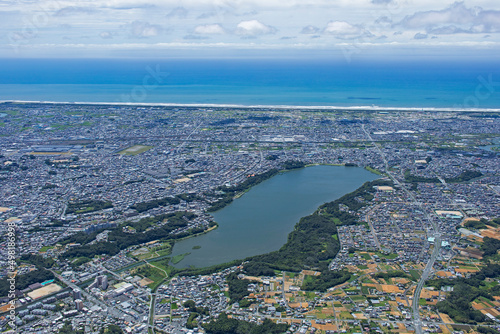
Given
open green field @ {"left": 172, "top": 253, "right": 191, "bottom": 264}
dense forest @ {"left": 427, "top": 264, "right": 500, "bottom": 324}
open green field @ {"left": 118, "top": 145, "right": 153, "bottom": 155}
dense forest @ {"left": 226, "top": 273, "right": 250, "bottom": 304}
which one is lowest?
open green field @ {"left": 172, "top": 253, "right": 191, "bottom": 264}

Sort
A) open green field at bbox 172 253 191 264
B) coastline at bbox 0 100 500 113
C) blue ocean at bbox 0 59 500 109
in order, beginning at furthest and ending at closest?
blue ocean at bbox 0 59 500 109 → coastline at bbox 0 100 500 113 → open green field at bbox 172 253 191 264

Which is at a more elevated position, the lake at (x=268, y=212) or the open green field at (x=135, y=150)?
the open green field at (x=135, y=150)

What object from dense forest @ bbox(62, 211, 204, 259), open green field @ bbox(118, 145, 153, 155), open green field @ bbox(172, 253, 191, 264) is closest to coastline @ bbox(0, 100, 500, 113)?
open green field @ bbox(118, 145, 153, 155)

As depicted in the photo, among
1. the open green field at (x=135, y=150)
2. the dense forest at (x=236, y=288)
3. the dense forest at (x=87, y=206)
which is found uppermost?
the open green field at (x=135, y=150)

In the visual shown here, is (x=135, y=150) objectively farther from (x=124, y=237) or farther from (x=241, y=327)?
(x=241, y=327)

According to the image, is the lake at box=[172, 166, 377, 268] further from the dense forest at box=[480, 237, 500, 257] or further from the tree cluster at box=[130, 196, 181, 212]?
the dense forest at box=[480, 237, 500, 257]

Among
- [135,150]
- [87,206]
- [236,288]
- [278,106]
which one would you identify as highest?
[278,106]

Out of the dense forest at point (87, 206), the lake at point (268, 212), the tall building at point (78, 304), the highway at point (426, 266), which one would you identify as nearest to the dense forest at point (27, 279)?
the tall building at point (78, 304)

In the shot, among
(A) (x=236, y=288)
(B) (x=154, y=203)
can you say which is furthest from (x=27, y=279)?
(B) (x=154, y=203)

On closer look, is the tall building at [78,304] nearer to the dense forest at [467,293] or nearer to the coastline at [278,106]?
the dense forest at [467,293]
